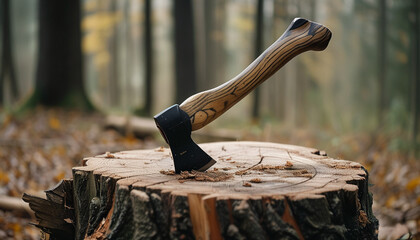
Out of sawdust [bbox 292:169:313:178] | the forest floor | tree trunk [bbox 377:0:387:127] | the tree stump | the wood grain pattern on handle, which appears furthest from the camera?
tree trunk [bbox 377:0:387:127]

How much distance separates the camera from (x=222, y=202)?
184 cm

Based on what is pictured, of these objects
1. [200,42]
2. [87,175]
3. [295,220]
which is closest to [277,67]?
[295,220]

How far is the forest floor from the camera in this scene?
13.2 ft

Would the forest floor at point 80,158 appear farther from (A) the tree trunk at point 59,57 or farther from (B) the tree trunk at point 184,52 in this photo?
(B) the tree trunk at point 184,52

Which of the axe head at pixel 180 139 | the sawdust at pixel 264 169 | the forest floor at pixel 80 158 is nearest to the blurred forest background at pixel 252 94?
the forest floor at pixel 80 158

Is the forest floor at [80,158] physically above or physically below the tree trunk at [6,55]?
below

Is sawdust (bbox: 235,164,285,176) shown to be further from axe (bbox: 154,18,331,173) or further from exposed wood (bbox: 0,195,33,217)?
exposed wood (bbox: 0,195,33,217)

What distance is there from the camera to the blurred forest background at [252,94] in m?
5.74

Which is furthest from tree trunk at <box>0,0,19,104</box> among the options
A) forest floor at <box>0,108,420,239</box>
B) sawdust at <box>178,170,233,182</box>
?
sawdust at <box>178,170,233,182</box>

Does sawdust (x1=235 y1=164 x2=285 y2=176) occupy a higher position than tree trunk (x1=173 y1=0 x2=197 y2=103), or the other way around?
tree trunk (x1=173 y1=0 x2=197 y2=103)

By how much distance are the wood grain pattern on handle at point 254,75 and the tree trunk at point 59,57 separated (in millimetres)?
7878

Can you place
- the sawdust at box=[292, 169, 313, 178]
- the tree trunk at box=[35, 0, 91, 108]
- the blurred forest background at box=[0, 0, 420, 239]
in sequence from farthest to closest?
the tree trunk at box=[35, 0, 91, 108] → the blurred forest background at box=[0, 0, 420, 239] → the sawdust at box=[292, 169, 313, 178]

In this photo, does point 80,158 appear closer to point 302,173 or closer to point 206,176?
point 206,176

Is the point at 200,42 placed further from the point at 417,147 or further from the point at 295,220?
the point at 295,220
